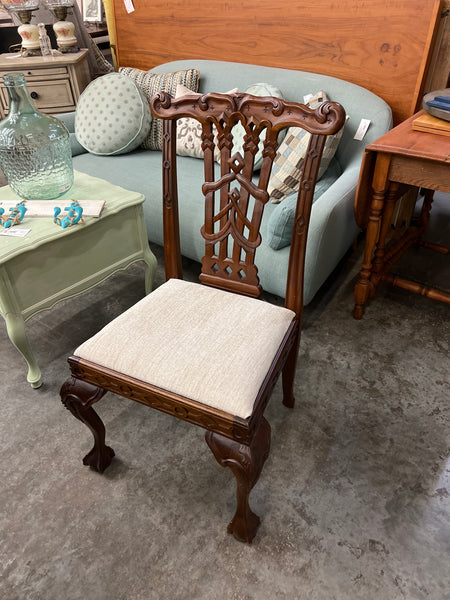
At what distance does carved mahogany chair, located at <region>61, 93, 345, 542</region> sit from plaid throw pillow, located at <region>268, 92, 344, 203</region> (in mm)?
574

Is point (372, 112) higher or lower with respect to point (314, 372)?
higher

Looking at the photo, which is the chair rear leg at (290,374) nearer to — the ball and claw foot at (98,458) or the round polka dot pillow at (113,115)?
the ball and claw foot at (98,458)

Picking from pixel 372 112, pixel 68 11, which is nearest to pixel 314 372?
pixel 372 112

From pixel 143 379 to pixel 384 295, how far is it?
142 cm

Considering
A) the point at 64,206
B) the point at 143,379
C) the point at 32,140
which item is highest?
the point at 32,140

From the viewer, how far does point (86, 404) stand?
117 centimetres

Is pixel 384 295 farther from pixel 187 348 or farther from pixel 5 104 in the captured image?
pixel 5 104

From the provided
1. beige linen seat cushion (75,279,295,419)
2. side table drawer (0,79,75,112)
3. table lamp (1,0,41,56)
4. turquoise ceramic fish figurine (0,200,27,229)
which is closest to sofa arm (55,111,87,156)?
side table drawer (0,79,75,112)

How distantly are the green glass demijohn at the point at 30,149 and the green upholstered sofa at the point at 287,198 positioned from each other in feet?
1.78

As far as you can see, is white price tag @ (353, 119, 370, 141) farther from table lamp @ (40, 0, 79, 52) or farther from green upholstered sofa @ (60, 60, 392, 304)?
table lamp @ (40, 0, 79, 52)

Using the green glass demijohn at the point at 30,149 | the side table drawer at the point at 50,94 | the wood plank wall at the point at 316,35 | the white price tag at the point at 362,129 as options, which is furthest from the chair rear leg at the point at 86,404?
the side table drawer at the point at 50,94

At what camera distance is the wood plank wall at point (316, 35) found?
6.22 ft

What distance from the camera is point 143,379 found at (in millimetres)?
1057

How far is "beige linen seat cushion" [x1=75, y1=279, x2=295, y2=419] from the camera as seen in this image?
100 cm
